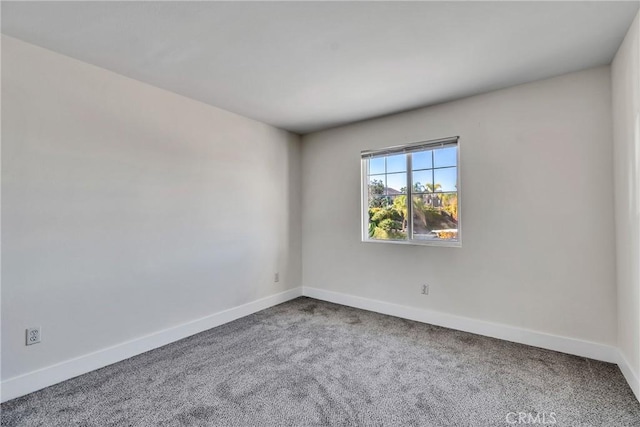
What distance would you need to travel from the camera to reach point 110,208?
7.81 feet

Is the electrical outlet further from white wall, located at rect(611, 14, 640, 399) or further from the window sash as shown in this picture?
white wall, located at rect(611, 14, 640, 399)

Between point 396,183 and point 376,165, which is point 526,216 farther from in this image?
point 376,165

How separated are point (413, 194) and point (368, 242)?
79 cm

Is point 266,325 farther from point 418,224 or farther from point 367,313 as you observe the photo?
point 418,224

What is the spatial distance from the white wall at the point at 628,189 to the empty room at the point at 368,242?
3 centimetres

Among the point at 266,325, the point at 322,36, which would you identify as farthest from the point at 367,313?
the point at 322,36

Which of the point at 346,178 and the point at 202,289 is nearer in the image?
the point at 202,289

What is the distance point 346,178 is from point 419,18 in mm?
2225

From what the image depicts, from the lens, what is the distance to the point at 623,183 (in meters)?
2.07

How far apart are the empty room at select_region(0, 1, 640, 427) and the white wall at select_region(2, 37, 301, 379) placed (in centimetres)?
2

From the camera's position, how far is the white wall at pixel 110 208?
1970mm

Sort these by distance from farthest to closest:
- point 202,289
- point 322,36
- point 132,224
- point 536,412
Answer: point 202,289, point 132,224, point 322,36, point 536,412

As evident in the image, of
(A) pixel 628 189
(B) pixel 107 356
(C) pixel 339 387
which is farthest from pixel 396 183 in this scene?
(B) pixel 107 356

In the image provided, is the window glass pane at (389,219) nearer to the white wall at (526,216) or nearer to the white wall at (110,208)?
the white wall at (526,216)
